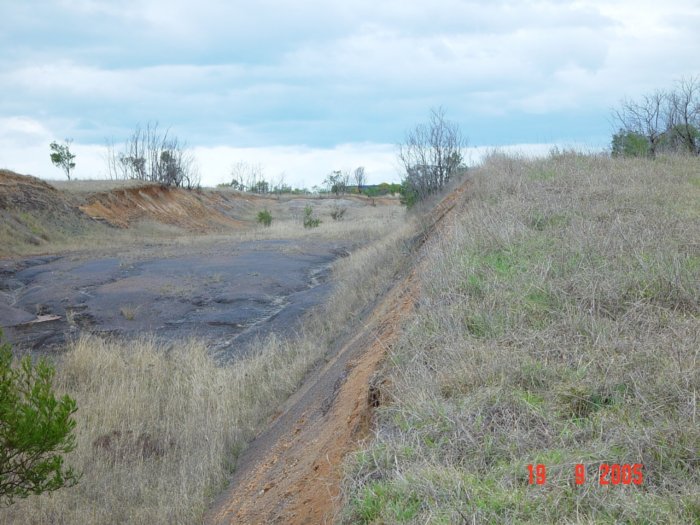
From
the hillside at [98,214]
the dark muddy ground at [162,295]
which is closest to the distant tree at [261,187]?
the hillside at [98,214]

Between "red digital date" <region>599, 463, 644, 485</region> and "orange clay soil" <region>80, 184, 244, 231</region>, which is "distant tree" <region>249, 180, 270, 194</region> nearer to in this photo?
"orange clay soil" <region>80, 184, 244, 231</region>

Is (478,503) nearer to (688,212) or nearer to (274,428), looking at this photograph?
(274,428)

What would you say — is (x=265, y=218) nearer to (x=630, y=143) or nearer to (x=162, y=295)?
(x=162, y=295)

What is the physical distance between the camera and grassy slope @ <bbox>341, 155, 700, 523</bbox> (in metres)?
2.93

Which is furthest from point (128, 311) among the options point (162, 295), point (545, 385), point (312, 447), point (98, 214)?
point (98, 214)

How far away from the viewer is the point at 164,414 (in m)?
9.60

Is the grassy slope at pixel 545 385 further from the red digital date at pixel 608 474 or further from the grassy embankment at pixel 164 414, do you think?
the grassy embankment at pixel 164 414

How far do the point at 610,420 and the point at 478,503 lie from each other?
1038 millimetres

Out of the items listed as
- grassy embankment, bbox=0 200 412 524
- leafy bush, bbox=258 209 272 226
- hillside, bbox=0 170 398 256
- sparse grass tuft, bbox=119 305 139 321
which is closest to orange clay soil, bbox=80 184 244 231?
hillside, bbox=0 170 398 256

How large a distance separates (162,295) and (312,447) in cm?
1298

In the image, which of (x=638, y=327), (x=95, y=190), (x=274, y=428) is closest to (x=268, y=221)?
(x=95, y=190)

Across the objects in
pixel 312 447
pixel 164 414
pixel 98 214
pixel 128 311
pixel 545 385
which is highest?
pixel 98 214

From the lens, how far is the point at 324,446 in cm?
509

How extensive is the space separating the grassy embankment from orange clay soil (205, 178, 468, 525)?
484 millimetres
